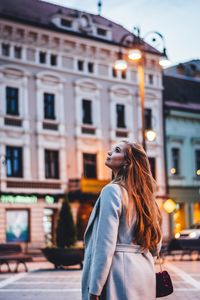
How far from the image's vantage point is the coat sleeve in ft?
13.5

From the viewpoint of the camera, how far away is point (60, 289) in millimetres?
14305

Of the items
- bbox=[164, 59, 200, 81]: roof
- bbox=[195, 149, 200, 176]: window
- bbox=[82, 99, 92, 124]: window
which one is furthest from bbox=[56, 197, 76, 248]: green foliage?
bbox=[164, 59, 200, 81]: roof

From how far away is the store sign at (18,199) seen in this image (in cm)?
3644

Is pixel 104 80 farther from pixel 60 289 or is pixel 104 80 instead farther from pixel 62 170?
pixel 60 289

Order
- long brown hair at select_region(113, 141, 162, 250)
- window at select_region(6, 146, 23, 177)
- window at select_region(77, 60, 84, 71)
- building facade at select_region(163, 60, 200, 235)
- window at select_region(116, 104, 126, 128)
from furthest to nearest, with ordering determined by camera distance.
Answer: building facade at select_region(163, 60, 200, 235) < window at select_region(116, 104, 126, 128) < window at select_region(77, 60, 84, 71) < window at select_region(6, 146, 23, 177) < long brown hair at select_region(113, 141, 162, 250)

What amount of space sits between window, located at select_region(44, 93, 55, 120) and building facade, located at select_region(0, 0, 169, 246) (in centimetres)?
6

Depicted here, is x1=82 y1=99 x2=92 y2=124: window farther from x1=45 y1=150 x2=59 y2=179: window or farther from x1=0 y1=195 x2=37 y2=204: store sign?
x1=0 y1=195 x2=37 y2=204: store sign

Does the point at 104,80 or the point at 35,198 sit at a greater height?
the point at 104,80

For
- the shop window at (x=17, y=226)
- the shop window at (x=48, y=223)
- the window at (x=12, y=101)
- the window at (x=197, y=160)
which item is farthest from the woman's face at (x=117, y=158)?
the window at (x=197, y=160)

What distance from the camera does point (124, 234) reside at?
14.2 feet

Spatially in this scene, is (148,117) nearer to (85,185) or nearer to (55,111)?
(55,111)

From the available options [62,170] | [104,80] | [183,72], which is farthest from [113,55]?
[183,72]

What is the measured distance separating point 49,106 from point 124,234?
35.1 m

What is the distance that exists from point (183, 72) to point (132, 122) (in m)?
11.0
